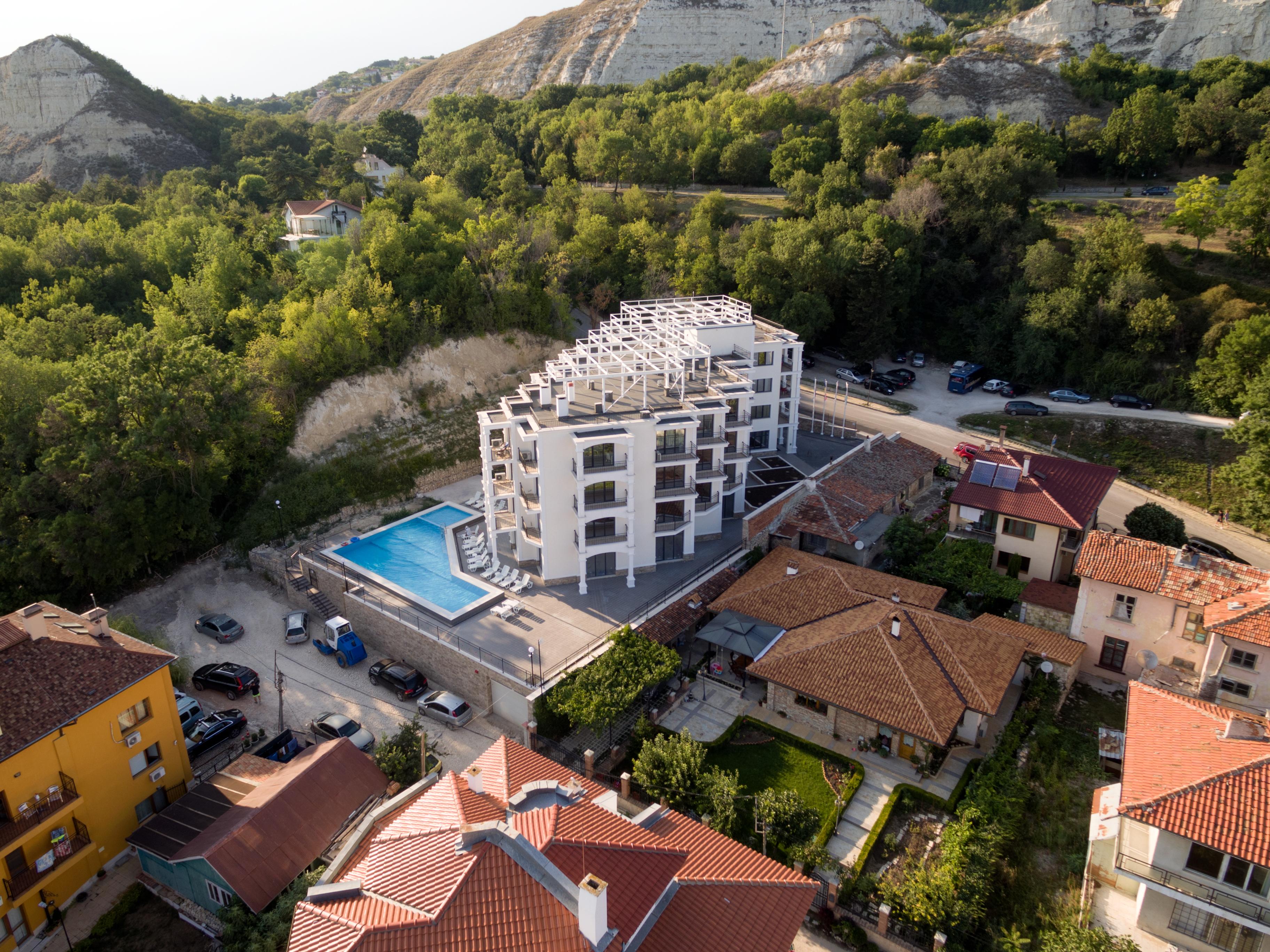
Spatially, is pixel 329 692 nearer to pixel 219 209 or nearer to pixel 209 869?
pixel 209 869

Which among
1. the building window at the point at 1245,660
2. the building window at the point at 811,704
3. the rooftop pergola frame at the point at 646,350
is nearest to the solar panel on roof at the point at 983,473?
the building window at the point at 1245,660

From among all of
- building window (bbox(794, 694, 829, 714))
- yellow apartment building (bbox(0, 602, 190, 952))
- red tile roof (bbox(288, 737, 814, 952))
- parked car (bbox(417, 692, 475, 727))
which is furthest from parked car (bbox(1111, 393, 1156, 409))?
yellow apartment building (bbox(0, 602, 190, 952))

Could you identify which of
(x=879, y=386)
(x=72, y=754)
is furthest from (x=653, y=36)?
(x=72, y=754)

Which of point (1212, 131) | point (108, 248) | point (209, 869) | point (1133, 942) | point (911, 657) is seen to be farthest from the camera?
point (1212, 131)

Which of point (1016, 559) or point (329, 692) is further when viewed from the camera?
point (1016, 559)

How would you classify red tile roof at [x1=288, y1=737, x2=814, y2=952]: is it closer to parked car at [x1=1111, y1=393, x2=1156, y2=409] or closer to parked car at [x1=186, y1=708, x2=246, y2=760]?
parked car at [x1=186, y1=708, x2=246, y2=760]

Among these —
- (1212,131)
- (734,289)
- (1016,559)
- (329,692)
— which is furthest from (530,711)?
(1212,131)
